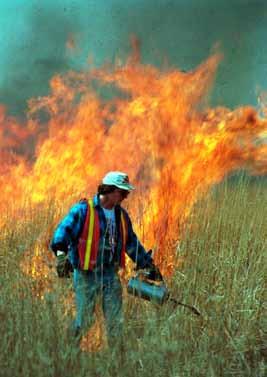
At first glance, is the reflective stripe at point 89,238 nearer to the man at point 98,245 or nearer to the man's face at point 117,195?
the man at point 98,245

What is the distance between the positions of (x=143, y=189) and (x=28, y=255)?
2.21m

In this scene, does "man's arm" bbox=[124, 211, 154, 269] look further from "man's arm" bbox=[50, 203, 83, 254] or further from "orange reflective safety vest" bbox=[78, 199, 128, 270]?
"man's arm" bbox=[50, 203, 83, 254]

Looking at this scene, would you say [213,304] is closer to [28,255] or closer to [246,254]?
[246,254]

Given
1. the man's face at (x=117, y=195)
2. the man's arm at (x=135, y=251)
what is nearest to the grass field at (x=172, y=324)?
the man's arm at (x=135, y=251)

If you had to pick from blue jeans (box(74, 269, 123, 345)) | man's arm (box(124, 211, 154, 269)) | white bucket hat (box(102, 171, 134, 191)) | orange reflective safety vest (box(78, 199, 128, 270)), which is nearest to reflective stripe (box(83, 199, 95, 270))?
orange reflective safety vest (box(78, 199, 128, 270))

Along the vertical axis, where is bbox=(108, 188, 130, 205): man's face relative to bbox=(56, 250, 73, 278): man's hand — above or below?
above

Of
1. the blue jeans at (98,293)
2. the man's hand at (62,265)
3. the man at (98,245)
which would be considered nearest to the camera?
the blue jeans at (98,293)

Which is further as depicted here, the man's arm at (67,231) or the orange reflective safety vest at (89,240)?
the orange reflective safety vest at (89,240)

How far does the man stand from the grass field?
0.49 ft

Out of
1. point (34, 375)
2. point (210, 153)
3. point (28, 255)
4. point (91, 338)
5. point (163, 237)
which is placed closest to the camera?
point (34, 375)

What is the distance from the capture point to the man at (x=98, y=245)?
4.47 metres

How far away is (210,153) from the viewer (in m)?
7.80

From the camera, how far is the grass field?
341cm

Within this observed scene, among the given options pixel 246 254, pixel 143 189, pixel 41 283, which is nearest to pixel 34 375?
pixel 41 283
